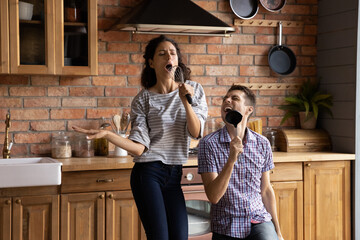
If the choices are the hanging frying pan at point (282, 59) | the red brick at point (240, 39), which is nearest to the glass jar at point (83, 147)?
the red brick at point (240, 39)

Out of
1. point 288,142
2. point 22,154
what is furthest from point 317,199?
point 22,154

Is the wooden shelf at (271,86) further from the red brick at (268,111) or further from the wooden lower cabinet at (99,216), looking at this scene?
the wooden lower cabinet at (99,216)

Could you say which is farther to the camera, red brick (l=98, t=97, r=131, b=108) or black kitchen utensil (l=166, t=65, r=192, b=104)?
red brick (l=98, t=97, r=131, b=108)

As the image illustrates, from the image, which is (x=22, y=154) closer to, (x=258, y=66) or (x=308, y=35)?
(x=258, y=66)

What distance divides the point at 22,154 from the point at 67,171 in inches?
24.2

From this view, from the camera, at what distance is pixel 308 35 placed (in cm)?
437

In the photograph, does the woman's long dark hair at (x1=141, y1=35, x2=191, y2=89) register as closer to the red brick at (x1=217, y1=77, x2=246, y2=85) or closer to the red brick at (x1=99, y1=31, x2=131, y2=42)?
the red brick at (x1=99, y1=31, x2=131, y2=42)

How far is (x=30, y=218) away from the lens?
10.7 feet

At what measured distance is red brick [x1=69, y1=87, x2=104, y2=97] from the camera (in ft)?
12.6

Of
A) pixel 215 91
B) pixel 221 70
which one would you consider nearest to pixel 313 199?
pixel 215 91

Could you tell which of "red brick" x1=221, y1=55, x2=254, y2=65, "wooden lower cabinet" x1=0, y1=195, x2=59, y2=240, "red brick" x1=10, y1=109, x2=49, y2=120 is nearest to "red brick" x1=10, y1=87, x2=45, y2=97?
"red brick" x1=10, y1=109, x2=49, y2=120

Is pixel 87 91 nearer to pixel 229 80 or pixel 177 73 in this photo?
pixel 229 80

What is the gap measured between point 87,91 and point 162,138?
1.45 meters

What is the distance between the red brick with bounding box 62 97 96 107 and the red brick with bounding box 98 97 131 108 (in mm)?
57
